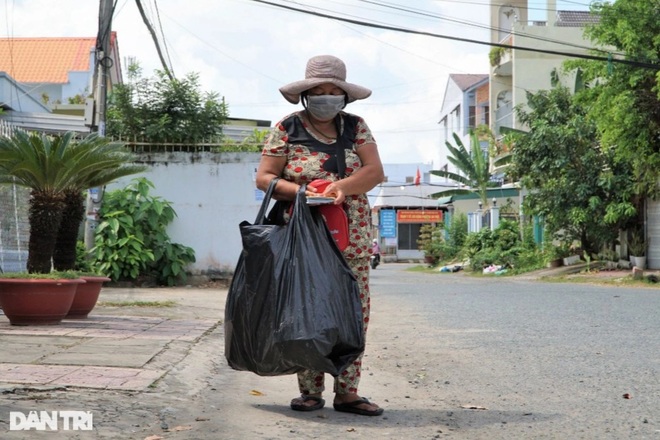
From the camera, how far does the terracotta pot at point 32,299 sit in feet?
26.3

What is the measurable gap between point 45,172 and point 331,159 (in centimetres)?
466

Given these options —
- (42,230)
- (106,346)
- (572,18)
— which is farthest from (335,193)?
(572,18)

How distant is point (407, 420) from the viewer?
475cm

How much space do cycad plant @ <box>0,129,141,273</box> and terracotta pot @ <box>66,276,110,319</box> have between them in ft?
1.25

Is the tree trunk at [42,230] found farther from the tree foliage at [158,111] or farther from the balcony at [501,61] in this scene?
the balcony at [501,61]

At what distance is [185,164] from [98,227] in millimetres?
2371

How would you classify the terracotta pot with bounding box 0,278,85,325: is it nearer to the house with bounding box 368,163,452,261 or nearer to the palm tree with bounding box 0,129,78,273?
the palm tree with bounding box 0,129,78,273

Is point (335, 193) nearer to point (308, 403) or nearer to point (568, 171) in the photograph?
point (308, 403)

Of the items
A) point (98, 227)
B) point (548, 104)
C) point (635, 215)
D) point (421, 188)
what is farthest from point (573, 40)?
point (98, 227)

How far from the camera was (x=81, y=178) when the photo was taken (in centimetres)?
915

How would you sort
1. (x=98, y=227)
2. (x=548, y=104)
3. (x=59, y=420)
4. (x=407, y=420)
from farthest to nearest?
1. (x=548, y=104)
2. (x=98, y=227)
3. (x=407, y=420)
4. (x=59, y=420)

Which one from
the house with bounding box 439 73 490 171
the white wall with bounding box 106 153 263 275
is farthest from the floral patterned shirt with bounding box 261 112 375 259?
the house with bounding box 439 73 490 171

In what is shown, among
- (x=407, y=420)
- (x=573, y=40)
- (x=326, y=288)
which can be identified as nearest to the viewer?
(x=326, y=288)

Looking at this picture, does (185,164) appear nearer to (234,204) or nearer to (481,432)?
(234,204)
